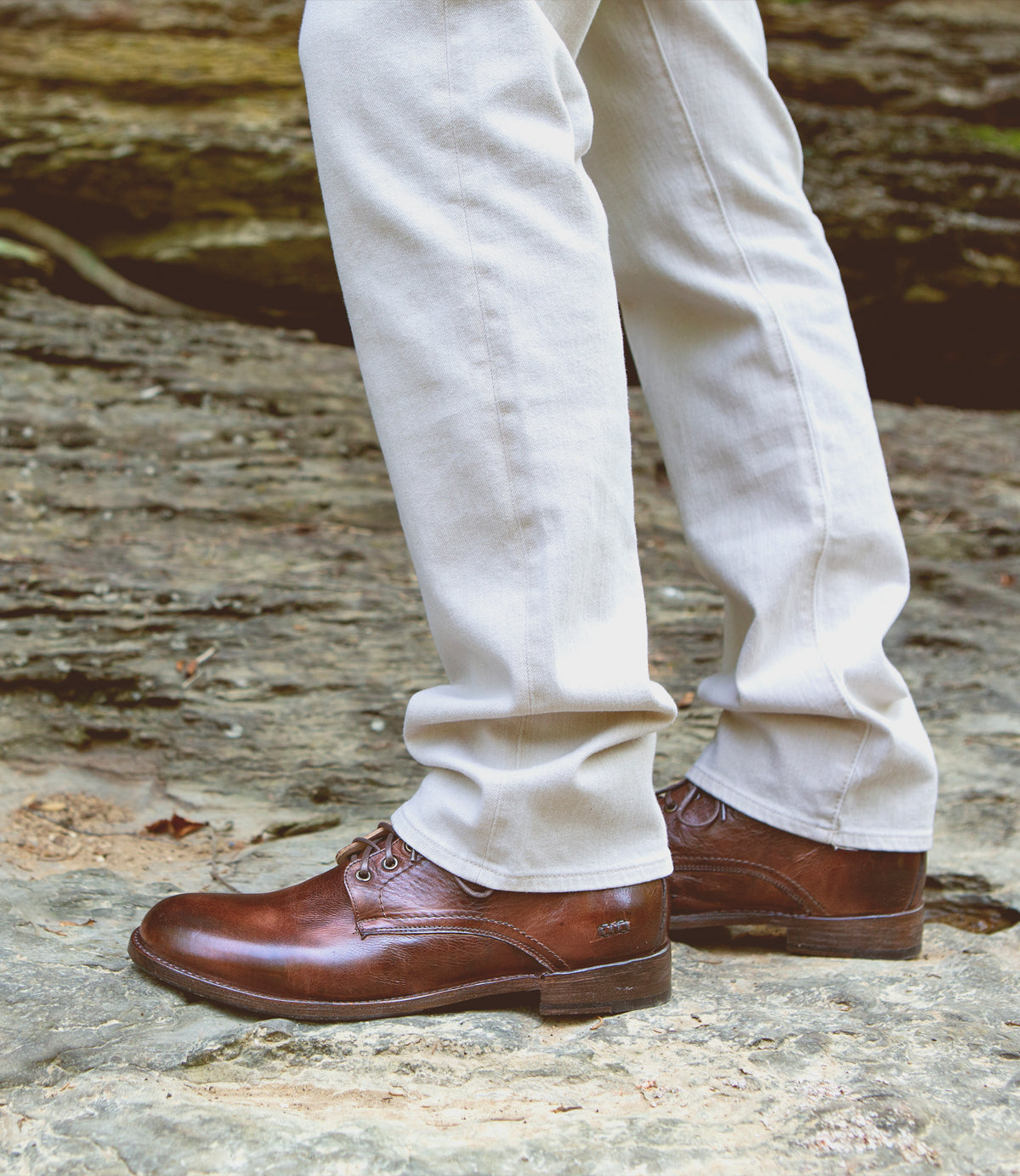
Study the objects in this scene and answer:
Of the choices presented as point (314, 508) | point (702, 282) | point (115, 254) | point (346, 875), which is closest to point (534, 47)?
point (702, 282)

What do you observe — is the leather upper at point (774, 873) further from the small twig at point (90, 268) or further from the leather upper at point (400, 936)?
the small twig at point (90, 268)

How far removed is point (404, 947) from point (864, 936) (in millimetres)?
533

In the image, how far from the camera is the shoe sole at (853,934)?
112cm

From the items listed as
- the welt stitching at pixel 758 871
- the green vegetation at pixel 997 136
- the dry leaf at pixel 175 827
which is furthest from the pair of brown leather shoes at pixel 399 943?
the green vegetation at pixel 997 136

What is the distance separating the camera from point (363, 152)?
0.87m

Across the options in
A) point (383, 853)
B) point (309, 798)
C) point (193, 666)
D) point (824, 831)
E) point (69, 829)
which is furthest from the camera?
point (193, 666)

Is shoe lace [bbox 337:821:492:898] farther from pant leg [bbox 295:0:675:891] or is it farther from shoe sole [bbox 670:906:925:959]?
shoe sole [bbox 670:906:925:959]

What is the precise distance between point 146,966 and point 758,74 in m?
1.13

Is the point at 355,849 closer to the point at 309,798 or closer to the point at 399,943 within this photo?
the point at 399,943

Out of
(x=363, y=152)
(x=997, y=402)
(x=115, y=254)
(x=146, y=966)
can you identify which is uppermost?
(x=363, y=152)

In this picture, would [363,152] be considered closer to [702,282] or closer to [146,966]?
[702,282]

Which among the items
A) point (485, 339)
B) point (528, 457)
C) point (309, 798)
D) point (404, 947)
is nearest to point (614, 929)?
point (404, 947)

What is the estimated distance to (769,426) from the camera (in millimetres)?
1133

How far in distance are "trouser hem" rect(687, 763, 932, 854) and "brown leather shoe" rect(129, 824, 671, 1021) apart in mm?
233
